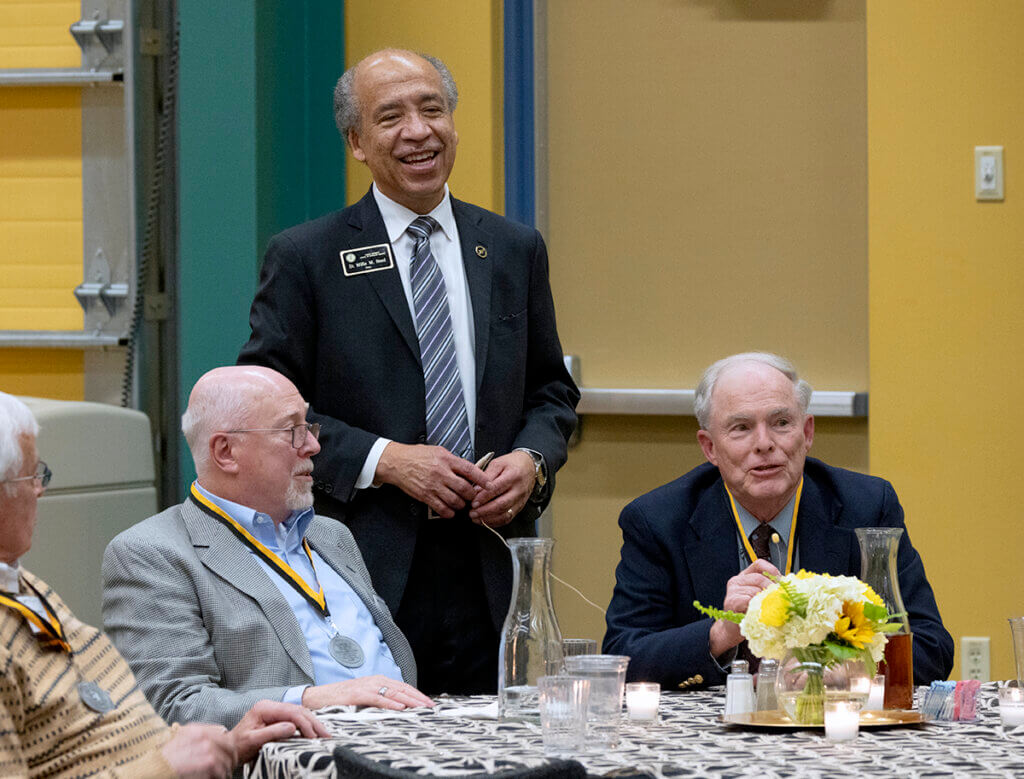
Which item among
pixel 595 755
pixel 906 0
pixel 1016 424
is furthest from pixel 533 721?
pixel 906 0

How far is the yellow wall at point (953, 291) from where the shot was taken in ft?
14.1

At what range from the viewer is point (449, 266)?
3273 mm

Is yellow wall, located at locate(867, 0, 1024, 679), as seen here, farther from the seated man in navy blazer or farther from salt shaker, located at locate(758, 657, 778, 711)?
salt shaker, located at locate(758, 657, 778, 711)

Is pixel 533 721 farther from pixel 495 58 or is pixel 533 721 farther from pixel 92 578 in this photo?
pixel 495 58

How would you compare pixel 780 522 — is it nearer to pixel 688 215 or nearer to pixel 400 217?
pixel 400 217

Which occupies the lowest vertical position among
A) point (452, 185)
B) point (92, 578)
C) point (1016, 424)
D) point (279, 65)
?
point (92, 578)

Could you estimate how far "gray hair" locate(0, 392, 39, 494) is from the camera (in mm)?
1979

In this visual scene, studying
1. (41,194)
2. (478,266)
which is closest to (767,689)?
(478,266)

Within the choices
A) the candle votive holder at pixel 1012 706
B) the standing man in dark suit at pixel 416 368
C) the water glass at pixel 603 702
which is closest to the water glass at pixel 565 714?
the water glass at pixel 603 702

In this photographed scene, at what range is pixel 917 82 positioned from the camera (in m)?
4.33

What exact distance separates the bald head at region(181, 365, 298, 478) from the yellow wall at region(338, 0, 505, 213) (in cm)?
203

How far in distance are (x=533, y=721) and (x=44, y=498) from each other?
84.1 inches

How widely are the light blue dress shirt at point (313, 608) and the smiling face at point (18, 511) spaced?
2.25 ft

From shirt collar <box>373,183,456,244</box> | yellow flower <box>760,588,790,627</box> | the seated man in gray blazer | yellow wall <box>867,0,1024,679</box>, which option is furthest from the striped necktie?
yellow wall <box>867,0,1024,679</box>
